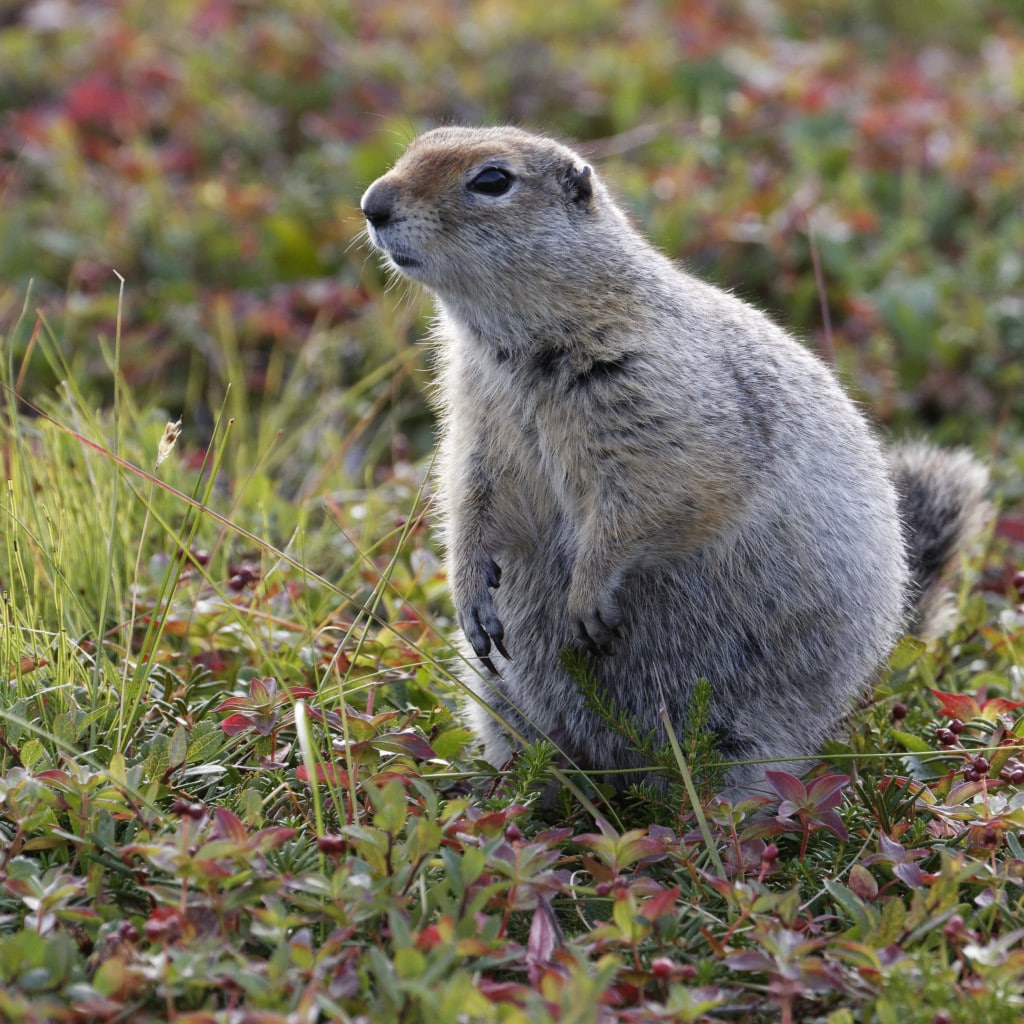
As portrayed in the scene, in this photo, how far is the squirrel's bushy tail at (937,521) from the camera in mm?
4176

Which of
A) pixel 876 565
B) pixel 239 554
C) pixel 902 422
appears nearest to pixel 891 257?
pixel 902 422

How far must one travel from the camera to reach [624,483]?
3385 mm

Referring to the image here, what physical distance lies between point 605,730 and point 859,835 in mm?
738

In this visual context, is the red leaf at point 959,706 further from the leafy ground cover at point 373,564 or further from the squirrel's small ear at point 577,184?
the squirrel's small ear at point 577,184

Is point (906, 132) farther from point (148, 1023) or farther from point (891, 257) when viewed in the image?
point (148, 1023)

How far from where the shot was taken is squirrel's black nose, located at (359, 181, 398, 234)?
3.46m

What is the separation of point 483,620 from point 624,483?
536mm

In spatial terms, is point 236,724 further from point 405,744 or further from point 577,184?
point 577,184

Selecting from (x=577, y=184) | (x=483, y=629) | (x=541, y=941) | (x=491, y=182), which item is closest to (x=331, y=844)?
(x=541, y=941)

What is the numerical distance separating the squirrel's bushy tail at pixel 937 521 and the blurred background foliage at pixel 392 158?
1000 millimetres

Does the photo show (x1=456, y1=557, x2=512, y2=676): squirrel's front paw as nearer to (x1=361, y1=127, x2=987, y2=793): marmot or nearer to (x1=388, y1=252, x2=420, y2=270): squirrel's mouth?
(x1=361, y1=127, x2=987, y2=793): marmot

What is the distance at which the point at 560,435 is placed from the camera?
3.47 meters

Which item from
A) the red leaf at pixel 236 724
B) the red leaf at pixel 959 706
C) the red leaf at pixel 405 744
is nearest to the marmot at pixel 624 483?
the red leaf at pixel 959 706

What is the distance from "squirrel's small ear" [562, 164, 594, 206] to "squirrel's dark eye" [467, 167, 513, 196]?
174mm
